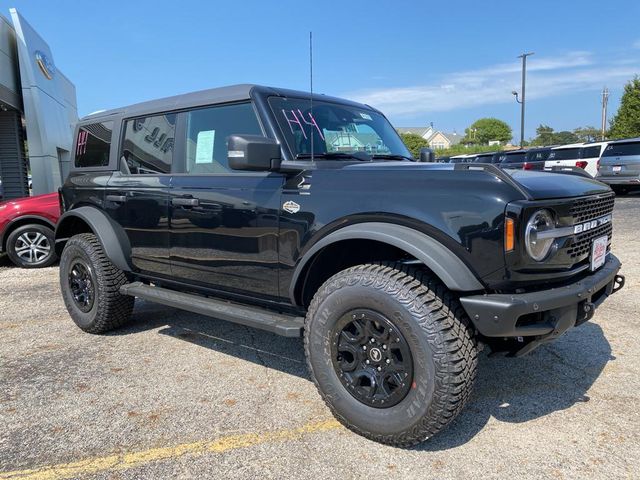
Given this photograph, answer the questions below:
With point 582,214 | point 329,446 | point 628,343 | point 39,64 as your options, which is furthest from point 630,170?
point 39,64

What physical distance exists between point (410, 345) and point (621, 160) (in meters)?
15.9

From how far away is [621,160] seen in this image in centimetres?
1560

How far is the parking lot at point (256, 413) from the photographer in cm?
255

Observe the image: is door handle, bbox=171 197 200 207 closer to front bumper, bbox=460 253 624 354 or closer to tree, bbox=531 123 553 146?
front bumper, bbox=460 253 624 354

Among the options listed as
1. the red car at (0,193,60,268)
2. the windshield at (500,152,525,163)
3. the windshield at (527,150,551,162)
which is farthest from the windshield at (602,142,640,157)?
the red car at (0,193,60,268)

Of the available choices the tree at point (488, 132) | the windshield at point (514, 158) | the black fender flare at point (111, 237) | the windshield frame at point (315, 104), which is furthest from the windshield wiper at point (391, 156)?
the tree at point (488, 132)

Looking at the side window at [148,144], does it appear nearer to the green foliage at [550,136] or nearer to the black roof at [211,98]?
the black roof at [211,98]

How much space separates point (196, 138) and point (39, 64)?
13.6m

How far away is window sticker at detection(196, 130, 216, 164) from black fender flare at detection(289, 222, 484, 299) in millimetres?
1316

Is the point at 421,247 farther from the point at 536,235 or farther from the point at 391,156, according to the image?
the point at 391,156

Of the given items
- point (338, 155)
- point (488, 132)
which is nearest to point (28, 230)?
point (338, 155)

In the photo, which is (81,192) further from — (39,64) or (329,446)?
(39,64)

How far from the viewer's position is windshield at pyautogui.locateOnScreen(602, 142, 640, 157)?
15.5 metres

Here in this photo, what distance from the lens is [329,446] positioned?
2721mm
